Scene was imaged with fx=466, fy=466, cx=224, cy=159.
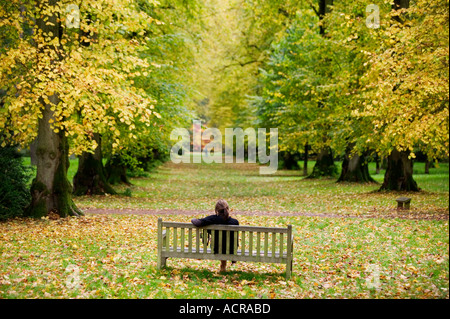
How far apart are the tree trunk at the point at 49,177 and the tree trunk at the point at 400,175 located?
44.1 feet

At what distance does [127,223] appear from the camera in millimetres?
13195

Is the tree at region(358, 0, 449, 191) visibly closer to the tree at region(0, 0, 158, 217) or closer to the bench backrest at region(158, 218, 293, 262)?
the bench backrest at region(158, 218, 293, 262)

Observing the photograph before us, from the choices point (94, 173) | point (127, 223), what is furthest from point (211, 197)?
point (127, 223)

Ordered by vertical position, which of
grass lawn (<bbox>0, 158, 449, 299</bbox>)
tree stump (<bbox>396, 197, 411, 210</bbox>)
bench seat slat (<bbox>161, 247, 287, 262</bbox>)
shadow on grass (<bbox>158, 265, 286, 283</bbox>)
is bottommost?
shadow on grass (<bbox>158, 265, 286, 283</bbox>)

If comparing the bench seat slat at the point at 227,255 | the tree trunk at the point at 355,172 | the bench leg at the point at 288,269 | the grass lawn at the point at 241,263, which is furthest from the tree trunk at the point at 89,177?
the bench leg at the point at 288,269

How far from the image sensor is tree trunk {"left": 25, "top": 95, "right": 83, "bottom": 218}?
1290cm

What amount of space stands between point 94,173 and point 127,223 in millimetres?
7804

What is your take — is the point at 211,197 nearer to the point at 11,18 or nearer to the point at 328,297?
the point at 11,18

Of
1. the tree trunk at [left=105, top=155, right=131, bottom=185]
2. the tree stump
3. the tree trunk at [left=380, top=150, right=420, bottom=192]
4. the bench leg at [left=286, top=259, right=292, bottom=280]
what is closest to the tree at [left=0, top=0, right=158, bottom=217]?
the bench leg at [left=286, top=259, right=292, bottom=280]

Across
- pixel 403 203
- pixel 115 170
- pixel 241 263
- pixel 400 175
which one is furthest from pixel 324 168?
pixel 241 263

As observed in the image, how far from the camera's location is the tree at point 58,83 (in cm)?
1096

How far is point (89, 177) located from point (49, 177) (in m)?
7.27

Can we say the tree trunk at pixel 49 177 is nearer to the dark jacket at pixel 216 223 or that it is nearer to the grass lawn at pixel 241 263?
the grass lawn at pixel 241 263

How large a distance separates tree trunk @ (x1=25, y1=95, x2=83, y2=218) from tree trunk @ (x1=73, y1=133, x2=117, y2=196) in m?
6.80
